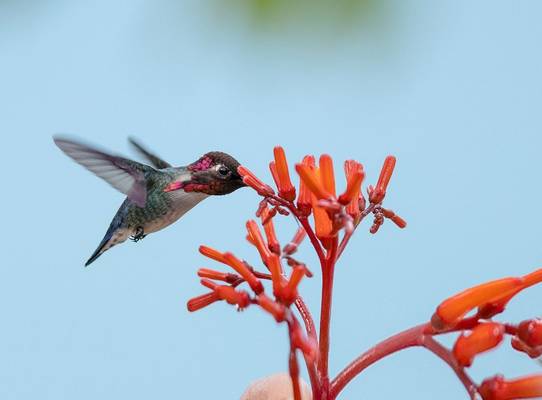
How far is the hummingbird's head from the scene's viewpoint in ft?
14.9

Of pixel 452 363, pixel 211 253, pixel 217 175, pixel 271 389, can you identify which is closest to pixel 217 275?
pixel 211 253

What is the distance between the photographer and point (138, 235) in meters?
5.23

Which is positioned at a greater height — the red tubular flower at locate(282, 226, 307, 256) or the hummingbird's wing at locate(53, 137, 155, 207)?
the hummingbird's wing at locate(53, 137, 155, 207)

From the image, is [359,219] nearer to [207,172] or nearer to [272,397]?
[272,397]

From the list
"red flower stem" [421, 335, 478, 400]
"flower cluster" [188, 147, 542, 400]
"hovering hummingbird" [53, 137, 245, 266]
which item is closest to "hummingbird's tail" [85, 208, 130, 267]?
"hovering hummingbird" [53, 137, 245, 266]

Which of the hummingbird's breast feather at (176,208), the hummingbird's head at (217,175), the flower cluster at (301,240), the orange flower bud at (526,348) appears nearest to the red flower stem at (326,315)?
the flower cluster at (301,240)

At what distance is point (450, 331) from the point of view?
293 cm

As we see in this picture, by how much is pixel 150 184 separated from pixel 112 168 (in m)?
0.74

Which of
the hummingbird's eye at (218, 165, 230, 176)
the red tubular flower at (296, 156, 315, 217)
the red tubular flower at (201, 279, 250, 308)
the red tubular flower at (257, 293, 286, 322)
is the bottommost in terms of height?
the red tubular flower at (257, 293, 286, 322)

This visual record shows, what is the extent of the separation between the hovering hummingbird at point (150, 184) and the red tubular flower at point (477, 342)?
6.46 feet

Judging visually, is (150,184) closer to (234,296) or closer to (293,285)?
(234,296)

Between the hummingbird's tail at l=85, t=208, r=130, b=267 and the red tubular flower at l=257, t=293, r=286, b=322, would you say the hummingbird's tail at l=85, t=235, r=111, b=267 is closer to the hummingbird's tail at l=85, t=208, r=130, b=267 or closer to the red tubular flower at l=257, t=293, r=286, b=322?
the hummingbird's tail at l=85, t=208, r=130, b=267

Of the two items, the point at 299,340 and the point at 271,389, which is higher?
the point at 299,340

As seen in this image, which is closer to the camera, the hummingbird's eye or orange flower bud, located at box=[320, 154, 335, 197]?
orange flower bud, located at box=[320, 154, 335, 197]
